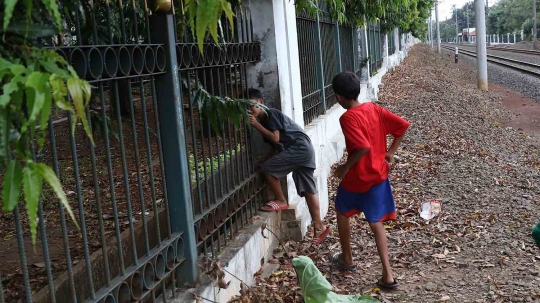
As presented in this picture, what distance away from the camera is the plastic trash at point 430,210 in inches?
268

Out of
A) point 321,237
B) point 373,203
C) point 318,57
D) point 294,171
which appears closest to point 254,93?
point 294,171

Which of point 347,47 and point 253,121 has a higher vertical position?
point 347,47

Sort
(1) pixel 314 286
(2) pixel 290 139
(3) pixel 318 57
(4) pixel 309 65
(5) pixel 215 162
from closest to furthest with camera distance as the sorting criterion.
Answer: (1) pixel 314 286 → (5) pixel 215 162 → (2) pixel 290 139 → (4) pixel 309 65 → (3) pixel 318 57

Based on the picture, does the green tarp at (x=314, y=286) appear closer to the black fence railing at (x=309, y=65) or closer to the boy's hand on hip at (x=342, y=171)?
the boy's hand on hip at (x=342, y=171)

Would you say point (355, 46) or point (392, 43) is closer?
point (355, 46)

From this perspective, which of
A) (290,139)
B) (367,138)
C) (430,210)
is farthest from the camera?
(430,210)

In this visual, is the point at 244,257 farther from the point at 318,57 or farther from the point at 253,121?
the point at 318,57

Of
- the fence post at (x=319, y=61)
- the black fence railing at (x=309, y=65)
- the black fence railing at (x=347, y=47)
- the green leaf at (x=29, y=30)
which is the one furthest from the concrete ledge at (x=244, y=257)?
the black fence railing at (x=347, y=47)

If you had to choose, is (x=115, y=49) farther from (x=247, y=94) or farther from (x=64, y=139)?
(x=64, y=139)

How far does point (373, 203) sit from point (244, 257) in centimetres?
108

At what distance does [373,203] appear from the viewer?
16.4 feet

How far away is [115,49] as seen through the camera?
3.12 m

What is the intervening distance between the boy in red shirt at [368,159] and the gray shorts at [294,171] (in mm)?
732

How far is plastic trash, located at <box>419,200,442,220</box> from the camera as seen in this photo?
6812 millimetres
